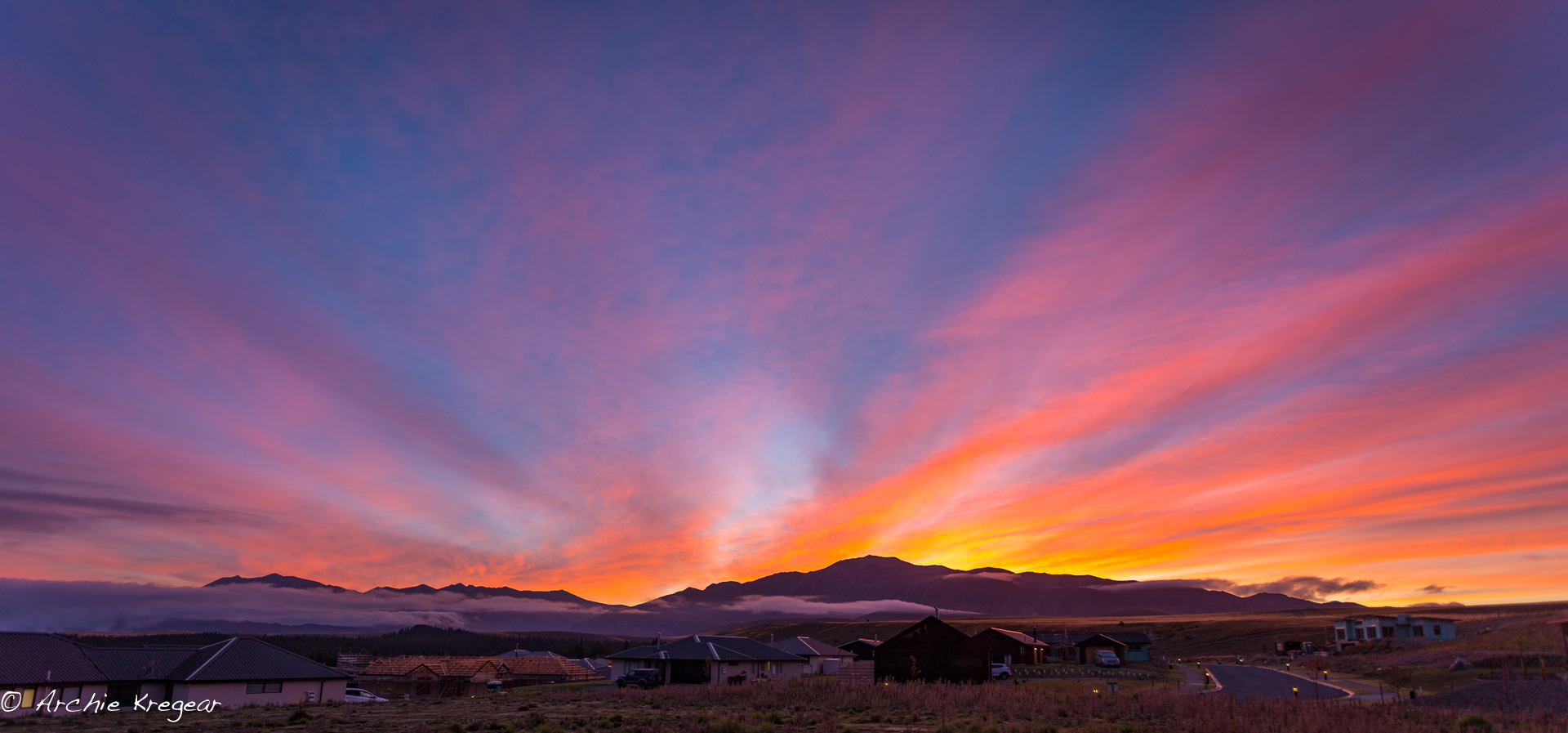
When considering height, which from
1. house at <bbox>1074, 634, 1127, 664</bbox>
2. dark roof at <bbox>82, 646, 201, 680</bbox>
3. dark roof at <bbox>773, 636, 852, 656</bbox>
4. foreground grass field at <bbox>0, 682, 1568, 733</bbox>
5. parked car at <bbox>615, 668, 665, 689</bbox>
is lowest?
house at <bbox>1074, 634, 1127, 664</bbox>

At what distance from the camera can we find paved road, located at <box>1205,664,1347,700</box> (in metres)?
47.5

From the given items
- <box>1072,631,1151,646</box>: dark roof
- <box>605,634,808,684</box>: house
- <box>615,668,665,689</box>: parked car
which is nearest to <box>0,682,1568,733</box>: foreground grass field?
<box>615,668,665,689</box>: parked car

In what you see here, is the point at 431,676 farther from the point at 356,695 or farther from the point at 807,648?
the point at 807,648

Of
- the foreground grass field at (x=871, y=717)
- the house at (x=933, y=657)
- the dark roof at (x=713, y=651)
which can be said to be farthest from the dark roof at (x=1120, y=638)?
the foreground grass field at (x=871, y=717)

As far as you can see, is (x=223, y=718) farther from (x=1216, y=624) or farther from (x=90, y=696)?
(x=1216, y=624)

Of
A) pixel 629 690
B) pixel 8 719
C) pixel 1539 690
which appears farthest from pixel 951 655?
pixel 8 719

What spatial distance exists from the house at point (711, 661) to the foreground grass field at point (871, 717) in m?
27.9

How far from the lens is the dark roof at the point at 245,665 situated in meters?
62.5

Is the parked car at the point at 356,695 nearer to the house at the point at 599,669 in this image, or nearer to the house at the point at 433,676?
the house at the point at 433,676

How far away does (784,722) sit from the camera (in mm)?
34656

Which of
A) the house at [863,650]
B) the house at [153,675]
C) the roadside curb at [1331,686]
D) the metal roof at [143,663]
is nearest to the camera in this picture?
the roadside curb at [1331,686]

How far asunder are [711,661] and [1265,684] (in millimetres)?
47188

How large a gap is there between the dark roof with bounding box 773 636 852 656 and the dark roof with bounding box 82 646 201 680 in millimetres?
56736

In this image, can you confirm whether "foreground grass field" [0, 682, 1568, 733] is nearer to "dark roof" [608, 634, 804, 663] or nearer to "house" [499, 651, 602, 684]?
"dark roof" [608, 634, 804, 663]
